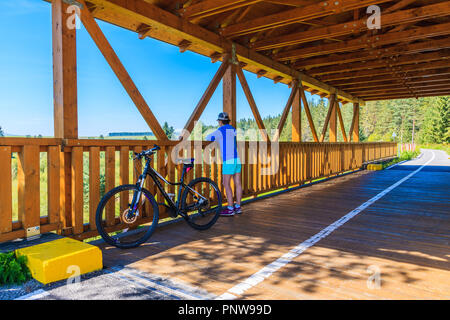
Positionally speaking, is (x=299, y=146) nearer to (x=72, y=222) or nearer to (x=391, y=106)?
(x=72, y=222)

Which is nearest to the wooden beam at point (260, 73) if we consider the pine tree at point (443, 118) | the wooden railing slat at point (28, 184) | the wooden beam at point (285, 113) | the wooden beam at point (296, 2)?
the wooden beam at point (285, 113)

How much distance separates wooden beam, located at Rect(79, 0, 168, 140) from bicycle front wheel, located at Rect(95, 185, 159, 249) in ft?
3.97

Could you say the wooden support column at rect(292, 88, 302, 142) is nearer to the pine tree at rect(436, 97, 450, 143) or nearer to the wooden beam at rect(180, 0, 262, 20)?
the wooden beam at rect(180, 0, 262, 20)

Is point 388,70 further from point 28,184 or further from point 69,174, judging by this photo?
point 28,184

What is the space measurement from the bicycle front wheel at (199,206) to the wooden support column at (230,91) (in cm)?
190

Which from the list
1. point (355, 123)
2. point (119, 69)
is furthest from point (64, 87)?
point (355, 123)

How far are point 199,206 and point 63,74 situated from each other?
2318 mm

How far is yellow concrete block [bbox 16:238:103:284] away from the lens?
98.3 inches

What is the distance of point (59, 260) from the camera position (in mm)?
2541

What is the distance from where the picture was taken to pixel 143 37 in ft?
16.6

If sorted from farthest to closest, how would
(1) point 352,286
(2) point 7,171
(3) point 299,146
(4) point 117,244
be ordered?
(3) point 299,146 < (4) point 117,244 < (2) point 7,171 < (1) point 352,286
